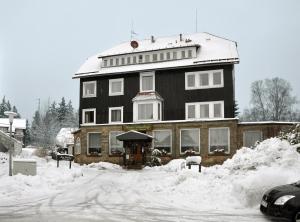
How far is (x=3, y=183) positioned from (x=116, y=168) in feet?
56.1

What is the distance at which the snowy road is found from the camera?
1283cm

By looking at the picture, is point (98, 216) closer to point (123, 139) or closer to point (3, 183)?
point (3, 183)

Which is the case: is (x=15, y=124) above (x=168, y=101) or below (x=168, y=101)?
above

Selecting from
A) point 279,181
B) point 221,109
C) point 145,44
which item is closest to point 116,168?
point 221,109

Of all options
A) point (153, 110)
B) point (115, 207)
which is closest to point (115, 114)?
point (153, 110)

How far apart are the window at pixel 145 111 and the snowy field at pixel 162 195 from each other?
17.3 metres

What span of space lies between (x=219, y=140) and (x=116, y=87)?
12.7 meters

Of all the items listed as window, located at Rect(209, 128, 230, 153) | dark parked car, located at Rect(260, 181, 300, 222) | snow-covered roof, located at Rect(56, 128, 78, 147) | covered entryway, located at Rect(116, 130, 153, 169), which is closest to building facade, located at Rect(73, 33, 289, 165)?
window, located at Rect(209, 128, 230, 153)

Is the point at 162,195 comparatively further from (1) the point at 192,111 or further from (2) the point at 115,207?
(1) the point at 192,111

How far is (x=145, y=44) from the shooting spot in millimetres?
46125

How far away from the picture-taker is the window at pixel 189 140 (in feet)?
122

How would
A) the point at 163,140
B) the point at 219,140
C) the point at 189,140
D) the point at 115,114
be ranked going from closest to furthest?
1. the point at 219,140
2. the point at 189,140
3. the point at 163,140
4. the point at 115,114

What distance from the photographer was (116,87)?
42.8m

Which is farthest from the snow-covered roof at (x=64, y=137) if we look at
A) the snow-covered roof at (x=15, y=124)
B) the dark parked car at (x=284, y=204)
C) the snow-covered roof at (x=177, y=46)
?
the dark parked car at (x=284, y=204)
